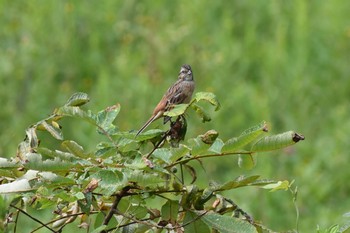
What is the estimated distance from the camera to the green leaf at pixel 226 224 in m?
2.03

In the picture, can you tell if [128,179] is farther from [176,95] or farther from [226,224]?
[176,95]

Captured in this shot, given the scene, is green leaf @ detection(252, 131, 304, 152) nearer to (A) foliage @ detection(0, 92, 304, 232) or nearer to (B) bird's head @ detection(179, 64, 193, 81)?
(A) foliage @ detection(0, 92, 304, 232)

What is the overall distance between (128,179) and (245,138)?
0.84 ft

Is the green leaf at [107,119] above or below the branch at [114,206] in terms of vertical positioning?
above

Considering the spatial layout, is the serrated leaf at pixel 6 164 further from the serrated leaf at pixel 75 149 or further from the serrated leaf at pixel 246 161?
the serrated leaf at pixel 246 161

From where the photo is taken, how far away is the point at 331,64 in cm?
927

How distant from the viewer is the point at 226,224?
6.68 feet

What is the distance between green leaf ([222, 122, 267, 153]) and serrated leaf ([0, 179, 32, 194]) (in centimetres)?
40

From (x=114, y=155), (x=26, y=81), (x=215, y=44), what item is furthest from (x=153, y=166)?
(x=215, y=44)

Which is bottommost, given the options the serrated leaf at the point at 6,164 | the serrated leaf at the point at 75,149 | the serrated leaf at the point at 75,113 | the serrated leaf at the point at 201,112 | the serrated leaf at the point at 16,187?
the serrated leaf at the point at 16,187

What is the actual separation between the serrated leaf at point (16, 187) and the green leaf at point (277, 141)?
A: 47 centimetres

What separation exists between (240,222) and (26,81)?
6424 millimetres

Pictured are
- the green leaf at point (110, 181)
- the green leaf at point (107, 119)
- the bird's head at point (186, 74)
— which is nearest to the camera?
the green leaf at point (110, 181)

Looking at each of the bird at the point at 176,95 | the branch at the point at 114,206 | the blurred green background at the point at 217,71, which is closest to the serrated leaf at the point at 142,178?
the branch at the point at 114,206
